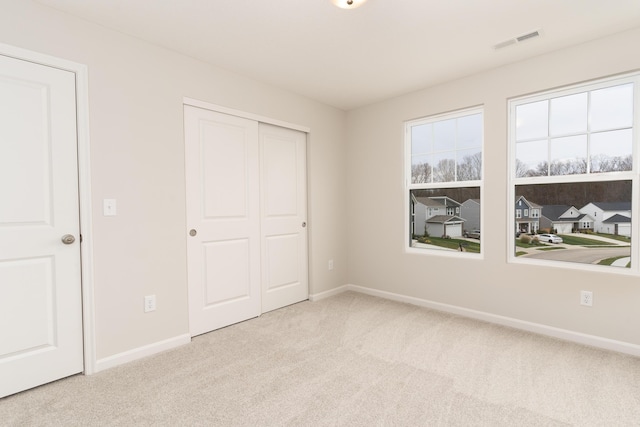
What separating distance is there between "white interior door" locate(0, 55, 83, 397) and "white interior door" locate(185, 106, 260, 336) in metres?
0.82

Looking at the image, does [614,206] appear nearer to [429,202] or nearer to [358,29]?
[429,202]

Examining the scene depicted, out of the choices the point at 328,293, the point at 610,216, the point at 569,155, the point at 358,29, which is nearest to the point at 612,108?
the point at 569,155

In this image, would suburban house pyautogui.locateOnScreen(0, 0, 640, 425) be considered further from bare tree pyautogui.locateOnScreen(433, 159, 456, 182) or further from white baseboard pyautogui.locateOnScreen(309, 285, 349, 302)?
white baseboard pyautogui.locateOnScreen(309, 285, 349, 302)

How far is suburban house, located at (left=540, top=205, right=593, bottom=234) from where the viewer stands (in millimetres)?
2686

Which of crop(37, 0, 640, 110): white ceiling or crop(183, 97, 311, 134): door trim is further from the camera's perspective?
crop(183, 97, 311, 134): door trim

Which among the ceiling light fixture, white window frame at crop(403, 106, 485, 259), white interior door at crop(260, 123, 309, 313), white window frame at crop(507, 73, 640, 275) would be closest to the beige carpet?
white window frame at crop(507, 73, 640, 275)

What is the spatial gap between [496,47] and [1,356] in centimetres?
411

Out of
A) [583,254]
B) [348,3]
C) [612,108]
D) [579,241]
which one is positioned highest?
[348,3]

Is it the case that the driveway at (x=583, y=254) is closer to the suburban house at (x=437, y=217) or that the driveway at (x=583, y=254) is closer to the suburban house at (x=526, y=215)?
the suburban house at (x=526, y=215)

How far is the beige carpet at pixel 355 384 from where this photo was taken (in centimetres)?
176

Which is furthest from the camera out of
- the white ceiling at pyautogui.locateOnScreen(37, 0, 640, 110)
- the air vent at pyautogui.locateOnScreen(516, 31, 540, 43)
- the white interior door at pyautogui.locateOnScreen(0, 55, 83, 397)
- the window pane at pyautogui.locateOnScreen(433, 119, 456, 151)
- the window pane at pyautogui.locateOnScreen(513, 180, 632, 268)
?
the window pane at pyautogui.locateOnScreen(433, 119, 456, 151)

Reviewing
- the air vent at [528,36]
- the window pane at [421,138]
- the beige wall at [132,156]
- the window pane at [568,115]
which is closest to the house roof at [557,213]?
the window pane at [568,115]

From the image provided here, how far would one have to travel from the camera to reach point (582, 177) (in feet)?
8.68

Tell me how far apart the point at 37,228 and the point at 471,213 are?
143 inches
